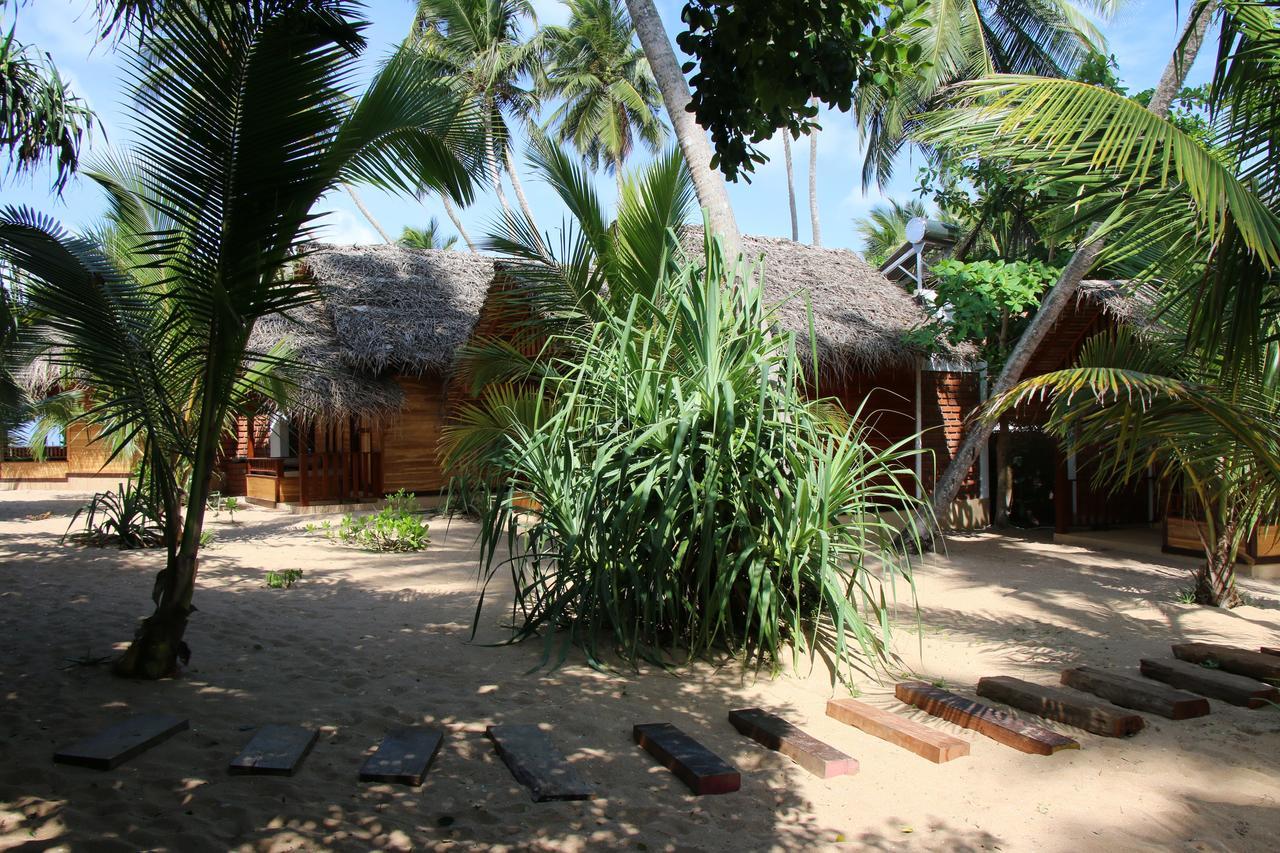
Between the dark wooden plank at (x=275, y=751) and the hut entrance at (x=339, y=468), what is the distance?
10071 millimetres

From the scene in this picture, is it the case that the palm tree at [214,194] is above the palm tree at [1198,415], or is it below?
above

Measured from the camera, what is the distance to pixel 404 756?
3.20 m

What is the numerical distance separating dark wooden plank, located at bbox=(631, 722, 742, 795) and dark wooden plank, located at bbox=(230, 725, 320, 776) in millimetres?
1263

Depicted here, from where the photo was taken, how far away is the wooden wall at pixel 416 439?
45.1 ft

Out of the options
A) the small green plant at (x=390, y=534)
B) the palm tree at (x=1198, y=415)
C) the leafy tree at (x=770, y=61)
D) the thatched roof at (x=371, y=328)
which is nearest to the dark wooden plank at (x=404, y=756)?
the leafy tree at (x=770, y=61)

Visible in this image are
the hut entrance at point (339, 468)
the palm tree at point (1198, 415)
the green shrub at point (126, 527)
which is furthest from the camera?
the hut entrance at point (339, 468)

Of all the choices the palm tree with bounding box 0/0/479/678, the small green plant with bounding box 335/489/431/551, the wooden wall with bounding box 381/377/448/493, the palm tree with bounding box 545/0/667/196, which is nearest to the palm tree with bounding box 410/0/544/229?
the palm tree with bounding box 545/0/667/196

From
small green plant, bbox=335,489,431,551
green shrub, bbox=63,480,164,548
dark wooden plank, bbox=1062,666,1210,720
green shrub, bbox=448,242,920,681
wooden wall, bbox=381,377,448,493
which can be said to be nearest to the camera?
dark wooden plank, bbox=1062,666,1210,720

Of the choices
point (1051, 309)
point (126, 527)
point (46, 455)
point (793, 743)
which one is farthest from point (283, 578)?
point (46, 455)

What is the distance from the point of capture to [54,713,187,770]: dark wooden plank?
9.75 feet

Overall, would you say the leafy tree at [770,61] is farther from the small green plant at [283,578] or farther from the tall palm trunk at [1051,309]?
the small green plant at [283,578]

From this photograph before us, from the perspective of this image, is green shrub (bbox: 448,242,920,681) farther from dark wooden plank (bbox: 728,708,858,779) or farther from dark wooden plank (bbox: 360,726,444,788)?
dark wooden plank (bbox: 360,726,444,788)

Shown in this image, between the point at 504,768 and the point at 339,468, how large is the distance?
1112 centimetres

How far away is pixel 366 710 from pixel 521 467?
1.57m
